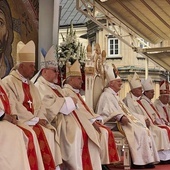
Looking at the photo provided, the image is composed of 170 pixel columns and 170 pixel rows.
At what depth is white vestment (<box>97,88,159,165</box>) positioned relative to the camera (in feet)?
25.2

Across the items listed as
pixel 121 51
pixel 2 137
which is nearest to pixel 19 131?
pixel 2 137

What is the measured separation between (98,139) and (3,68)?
2677 millimetres

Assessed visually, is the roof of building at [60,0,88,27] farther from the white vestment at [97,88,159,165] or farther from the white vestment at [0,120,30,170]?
the white vestment at [0,120,30,170]

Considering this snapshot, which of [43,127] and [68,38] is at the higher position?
[68,38]

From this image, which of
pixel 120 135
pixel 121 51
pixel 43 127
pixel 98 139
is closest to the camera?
pixel 43 127

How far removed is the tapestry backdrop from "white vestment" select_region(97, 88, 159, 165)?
188cm

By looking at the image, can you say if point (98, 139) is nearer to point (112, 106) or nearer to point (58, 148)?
point (58, 148)

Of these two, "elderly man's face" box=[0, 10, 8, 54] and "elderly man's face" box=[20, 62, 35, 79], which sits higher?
"elderly man's face" box=[0, 10, 8, 54]

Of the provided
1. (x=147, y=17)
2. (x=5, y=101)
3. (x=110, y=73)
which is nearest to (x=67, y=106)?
(x=5, y=101)

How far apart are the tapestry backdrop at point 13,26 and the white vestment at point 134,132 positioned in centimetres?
188

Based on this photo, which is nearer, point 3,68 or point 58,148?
point 58,148

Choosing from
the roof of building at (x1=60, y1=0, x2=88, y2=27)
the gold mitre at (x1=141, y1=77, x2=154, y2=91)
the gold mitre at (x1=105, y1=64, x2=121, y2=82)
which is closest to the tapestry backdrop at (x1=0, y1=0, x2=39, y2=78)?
the gold mitre at (x1=105, y1=64, x2=121, y2=82)

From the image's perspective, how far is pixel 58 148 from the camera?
19.3ft

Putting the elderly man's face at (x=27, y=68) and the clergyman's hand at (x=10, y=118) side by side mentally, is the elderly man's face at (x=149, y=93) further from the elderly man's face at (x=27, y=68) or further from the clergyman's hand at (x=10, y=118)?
the clergyman's hand at (x=10, y=118)
